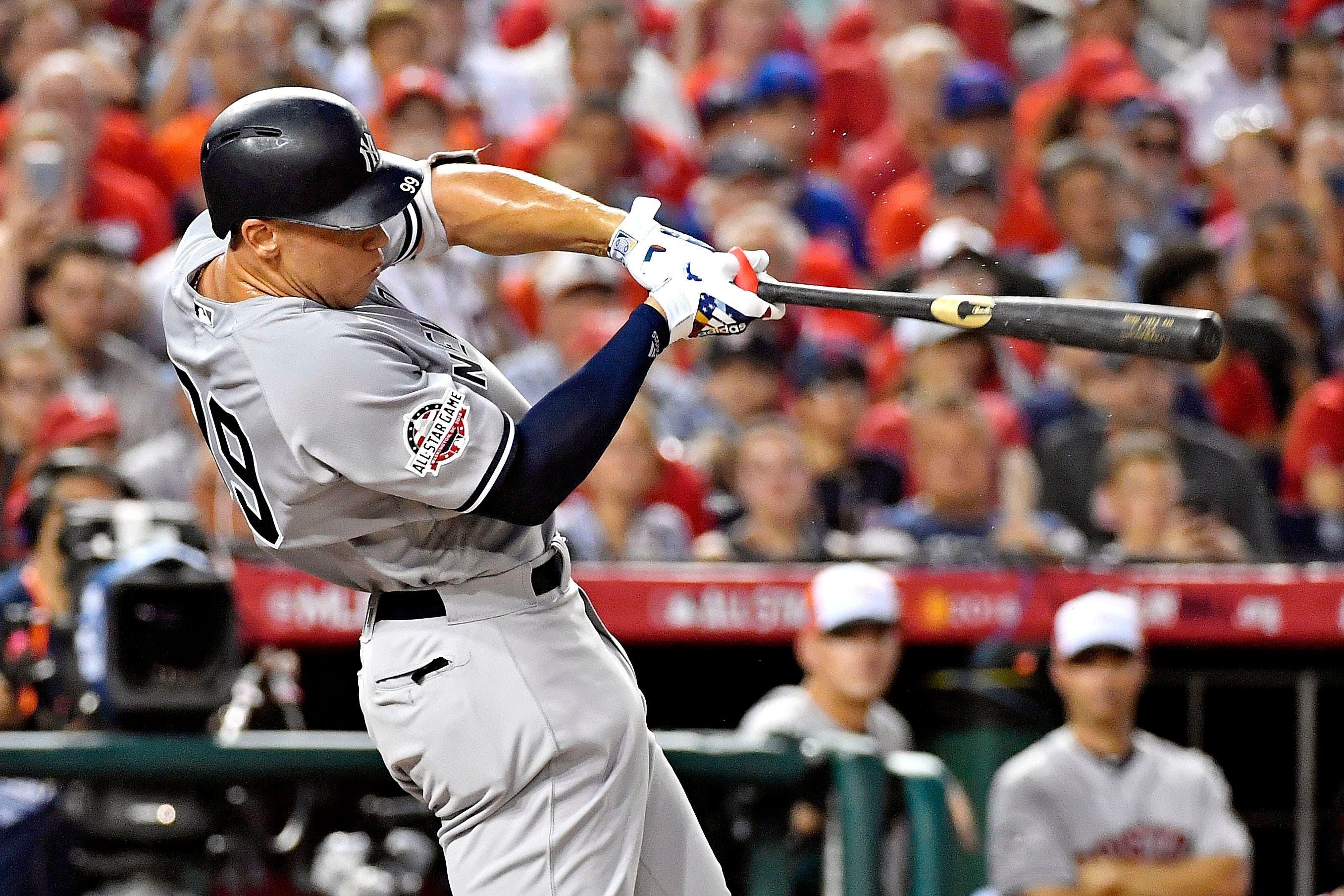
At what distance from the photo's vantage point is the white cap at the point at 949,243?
530cm

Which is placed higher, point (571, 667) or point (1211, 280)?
point (1211, 280)

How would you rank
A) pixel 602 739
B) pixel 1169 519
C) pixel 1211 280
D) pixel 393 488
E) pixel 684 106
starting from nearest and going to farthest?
pixel 393 488, pixel 602 739, pixel 1169 519, pixel 1211 280, pixel 684 106

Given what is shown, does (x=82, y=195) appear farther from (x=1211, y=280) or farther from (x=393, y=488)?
(x=393, y=488)

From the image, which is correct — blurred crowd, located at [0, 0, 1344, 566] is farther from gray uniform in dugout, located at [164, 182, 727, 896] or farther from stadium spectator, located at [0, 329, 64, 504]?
gray uniform in dugout, located at [164, 182, 727, 896]

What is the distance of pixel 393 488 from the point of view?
8.23 ft

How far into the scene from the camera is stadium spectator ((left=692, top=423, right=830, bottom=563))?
15.9 feet

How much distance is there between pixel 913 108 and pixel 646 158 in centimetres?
100

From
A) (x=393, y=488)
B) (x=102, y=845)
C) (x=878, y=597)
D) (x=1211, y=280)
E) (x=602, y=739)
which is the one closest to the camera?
(x=393, y=488)

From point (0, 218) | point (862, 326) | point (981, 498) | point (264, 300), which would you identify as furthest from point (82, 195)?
point (264, 300)

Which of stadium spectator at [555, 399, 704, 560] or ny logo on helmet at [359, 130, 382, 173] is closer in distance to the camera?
ny logo on helmet at [359, 130, 382, 173]

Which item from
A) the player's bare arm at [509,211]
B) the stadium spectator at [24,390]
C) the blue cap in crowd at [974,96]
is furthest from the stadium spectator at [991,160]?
the player's bare arm at [509,211]

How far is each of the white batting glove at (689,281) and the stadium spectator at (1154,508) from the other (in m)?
2.51

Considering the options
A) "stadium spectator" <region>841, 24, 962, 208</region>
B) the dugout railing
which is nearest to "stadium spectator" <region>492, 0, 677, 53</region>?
"stadium spectator" <region>841, 24, 962, 208</region>

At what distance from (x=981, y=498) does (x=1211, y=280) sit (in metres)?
1.41
